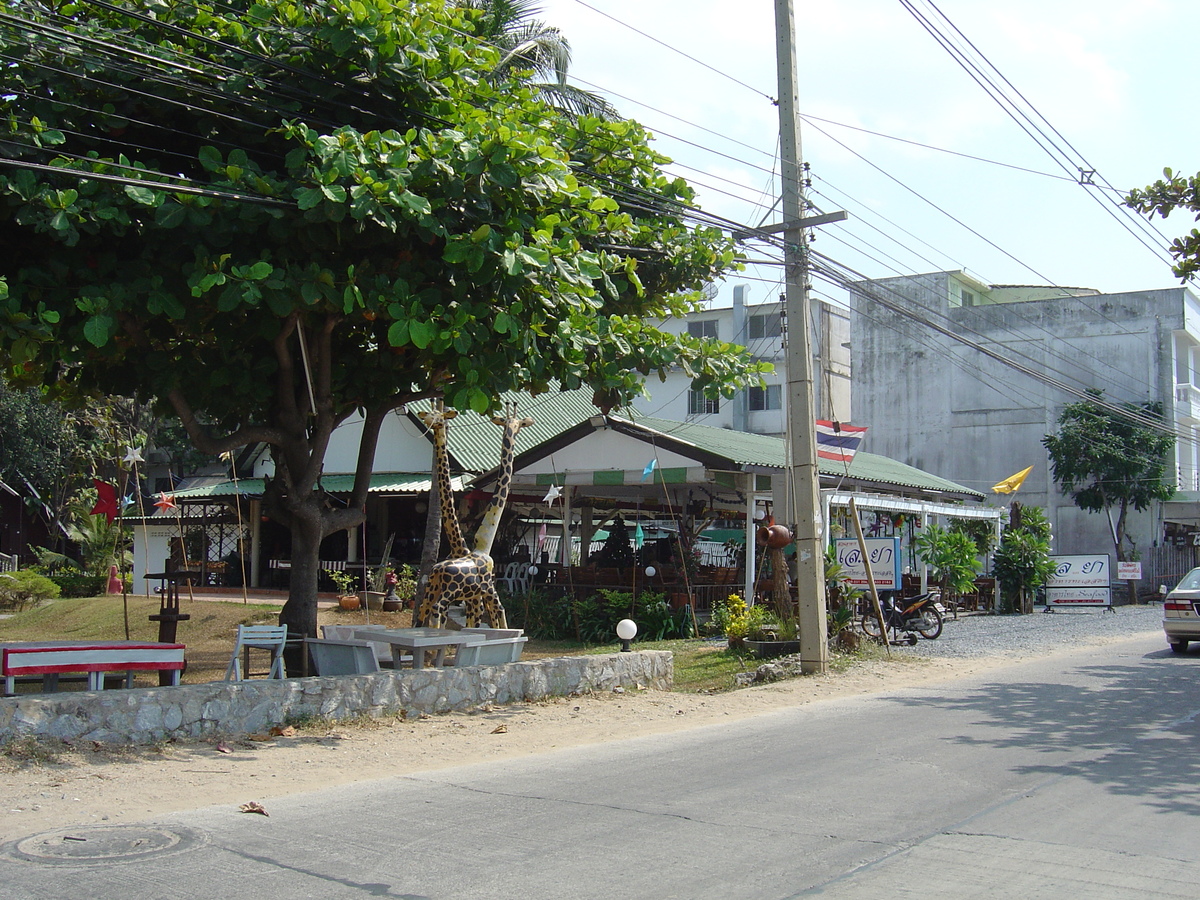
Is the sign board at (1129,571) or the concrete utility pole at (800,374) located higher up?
the concrete utility pole at (800,374)

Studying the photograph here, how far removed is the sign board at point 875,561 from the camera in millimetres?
18641

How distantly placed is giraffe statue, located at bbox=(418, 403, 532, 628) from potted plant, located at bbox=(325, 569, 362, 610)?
8.75 meters

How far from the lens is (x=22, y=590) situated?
27.3 metres

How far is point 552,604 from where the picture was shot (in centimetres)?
2062

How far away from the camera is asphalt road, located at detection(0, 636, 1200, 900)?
18.7 ft

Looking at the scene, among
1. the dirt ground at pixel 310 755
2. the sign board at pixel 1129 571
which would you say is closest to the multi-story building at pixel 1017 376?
the sign board at pixel 1129 571

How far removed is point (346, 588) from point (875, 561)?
11.9 metres

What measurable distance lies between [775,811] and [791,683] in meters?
7.31

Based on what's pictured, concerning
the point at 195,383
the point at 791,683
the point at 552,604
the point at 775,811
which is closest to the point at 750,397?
the point at 552,604

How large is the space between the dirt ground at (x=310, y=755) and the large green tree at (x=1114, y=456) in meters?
28.0

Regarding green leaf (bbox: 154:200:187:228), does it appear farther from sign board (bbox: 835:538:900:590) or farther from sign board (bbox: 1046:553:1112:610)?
sign board (bbox: 1046:553:1112:610)

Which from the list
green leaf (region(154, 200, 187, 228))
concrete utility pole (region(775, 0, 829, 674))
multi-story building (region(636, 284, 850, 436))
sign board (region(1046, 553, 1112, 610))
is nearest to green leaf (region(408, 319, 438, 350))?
green leaf (region(154, 200, 187, 228))

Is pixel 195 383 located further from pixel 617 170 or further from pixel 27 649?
pixel 617 170

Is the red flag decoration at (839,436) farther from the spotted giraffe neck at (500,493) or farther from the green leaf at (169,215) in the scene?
the green leaf at (169,215)
